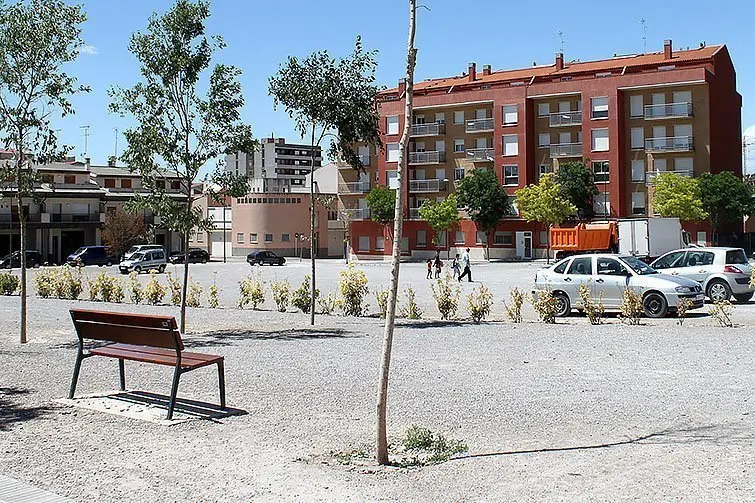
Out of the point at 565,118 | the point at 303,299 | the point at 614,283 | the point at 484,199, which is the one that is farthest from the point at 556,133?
the point at 303,299

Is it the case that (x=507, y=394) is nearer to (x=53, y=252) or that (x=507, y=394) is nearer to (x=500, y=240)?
(x=500, y=240)

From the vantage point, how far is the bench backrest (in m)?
7.82

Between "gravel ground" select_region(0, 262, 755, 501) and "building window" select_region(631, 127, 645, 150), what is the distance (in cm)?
5900

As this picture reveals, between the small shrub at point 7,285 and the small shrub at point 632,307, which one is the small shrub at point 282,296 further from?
the small shrub at point 7,285

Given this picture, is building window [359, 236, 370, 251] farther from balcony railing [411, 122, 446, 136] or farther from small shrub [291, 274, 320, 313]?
small shrub [291, 274, 320, 313]

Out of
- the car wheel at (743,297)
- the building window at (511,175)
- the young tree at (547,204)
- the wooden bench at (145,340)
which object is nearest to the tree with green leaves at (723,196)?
the young tree at (547,204)

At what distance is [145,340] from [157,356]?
239 mm

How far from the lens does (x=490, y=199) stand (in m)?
73.2

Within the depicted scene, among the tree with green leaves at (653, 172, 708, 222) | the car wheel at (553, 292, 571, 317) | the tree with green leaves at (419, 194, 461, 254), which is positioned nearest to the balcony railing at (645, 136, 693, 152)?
the tree with green leaves at (653, 172, 708, 222)

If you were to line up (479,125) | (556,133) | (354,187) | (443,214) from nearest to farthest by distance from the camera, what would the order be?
1. (556,133)
2. (443,214)
3. (479,125)
4. (354,187)

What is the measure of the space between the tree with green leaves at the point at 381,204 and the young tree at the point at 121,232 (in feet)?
72.3

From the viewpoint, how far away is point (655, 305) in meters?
18.2

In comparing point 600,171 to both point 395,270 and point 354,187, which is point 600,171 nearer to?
point 354,187

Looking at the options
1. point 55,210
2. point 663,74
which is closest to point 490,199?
point 663,74
